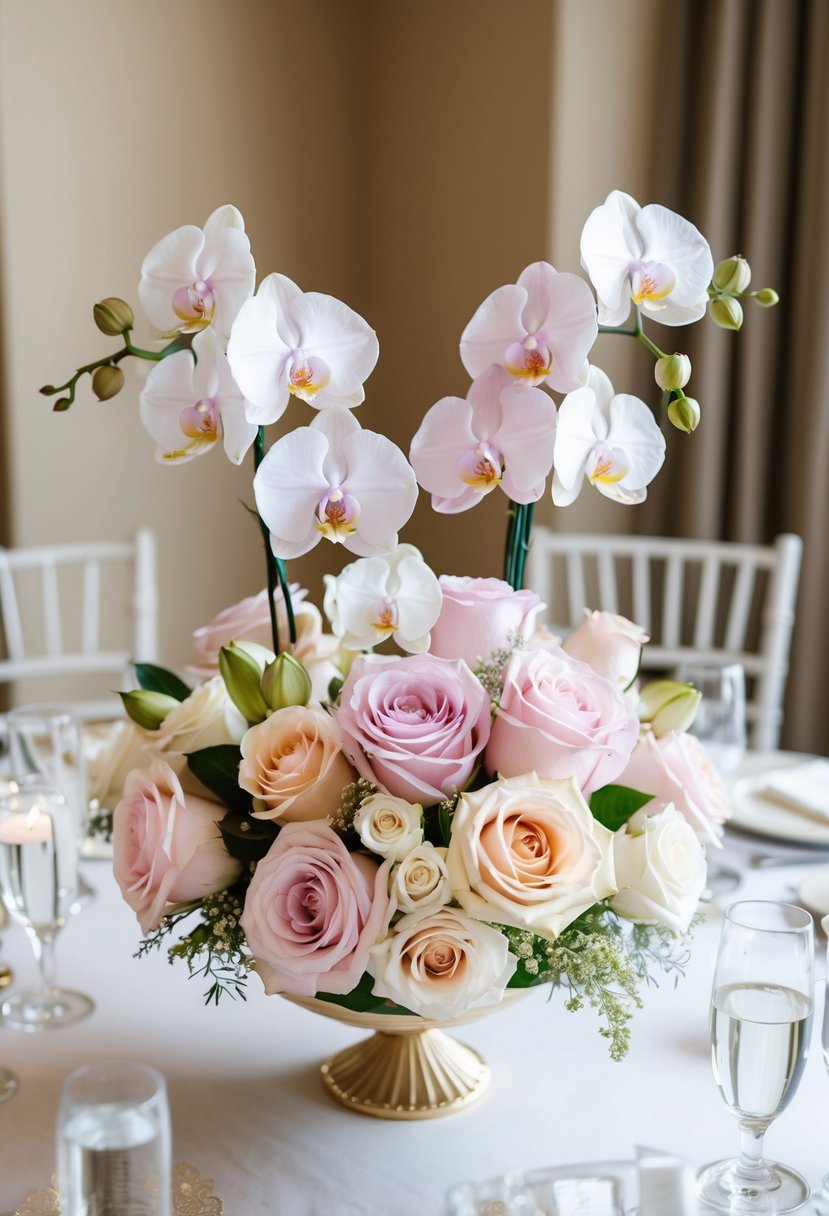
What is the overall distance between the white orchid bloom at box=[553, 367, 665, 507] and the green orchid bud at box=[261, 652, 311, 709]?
0.23m

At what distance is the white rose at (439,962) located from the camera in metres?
0.83

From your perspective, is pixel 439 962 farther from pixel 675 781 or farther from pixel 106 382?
pixel 106 382

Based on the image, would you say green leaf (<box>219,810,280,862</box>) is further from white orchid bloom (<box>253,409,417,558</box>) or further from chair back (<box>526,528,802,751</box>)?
chair back (<box>526,528,802,751</box>)

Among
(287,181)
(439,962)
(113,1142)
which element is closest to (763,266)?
(287,181)

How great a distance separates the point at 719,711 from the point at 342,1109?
2.28ft

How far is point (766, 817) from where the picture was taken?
1602mm

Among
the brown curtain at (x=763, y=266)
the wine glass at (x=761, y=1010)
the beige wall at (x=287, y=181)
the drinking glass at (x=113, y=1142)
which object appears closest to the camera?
the drinking glass at (x=113, y=1142)

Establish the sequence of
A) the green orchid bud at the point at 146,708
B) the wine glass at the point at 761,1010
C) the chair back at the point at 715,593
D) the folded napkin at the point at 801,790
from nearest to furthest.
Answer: the wine glass at the point at 761,1010 → the green orchid bud at the point at 146,708 → the folded napkin at the point at 801,790 → the chair back at the point at 715,593

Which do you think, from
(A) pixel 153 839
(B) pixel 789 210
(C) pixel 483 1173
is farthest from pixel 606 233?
(B) pixel 789 210

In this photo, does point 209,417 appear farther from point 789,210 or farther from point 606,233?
point 789,210

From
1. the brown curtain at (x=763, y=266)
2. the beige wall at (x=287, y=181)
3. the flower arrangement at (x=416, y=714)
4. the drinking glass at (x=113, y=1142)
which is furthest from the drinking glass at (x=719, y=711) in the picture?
the beige wall at (x=287, y=181)

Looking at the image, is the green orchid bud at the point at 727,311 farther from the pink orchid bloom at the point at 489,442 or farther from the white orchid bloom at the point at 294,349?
the white orchid bloom at the point at 294,349

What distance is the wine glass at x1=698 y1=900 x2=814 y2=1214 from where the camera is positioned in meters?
0.82

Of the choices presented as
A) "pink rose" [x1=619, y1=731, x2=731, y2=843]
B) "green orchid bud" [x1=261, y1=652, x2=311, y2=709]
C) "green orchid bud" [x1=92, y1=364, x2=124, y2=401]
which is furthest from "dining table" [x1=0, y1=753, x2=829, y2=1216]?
"green orchid bud" [x1=92, y1=364, x2=124, y2=401]
